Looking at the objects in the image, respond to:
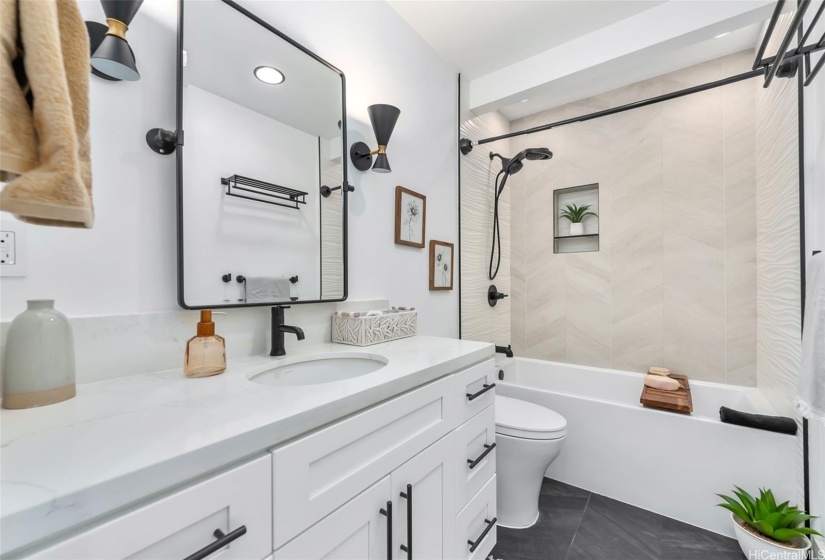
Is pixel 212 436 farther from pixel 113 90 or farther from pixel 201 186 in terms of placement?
pixel 113 90

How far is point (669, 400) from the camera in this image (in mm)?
1822

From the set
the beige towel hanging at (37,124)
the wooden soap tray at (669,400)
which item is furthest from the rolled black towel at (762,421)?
the beige towel hanging at (37,124)

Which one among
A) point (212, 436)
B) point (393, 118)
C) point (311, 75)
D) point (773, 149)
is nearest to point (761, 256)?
point (773, 149)

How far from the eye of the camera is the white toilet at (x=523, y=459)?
1.62 meters

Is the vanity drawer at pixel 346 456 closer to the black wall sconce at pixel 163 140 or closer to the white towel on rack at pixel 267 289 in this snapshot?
the white towel on rack at pixel 267 289

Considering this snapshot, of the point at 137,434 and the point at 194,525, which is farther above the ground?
the point at 137,434

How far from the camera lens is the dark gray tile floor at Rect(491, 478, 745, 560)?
150cm

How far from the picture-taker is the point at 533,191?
2.86 metres

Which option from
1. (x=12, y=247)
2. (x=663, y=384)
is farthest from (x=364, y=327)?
(x=663, y=384)

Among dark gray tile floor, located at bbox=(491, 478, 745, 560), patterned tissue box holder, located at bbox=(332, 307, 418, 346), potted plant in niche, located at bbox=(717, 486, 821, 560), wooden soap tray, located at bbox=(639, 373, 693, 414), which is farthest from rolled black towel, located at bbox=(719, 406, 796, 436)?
patterned tissue box holder, located at bbox=(332, 307, 418, 346)

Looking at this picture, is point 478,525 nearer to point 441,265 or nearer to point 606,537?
point 606,537

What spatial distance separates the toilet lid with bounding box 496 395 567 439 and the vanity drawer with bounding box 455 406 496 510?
0.31 metres

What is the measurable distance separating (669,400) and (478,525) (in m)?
1.25

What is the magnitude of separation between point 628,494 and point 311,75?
2.48m
